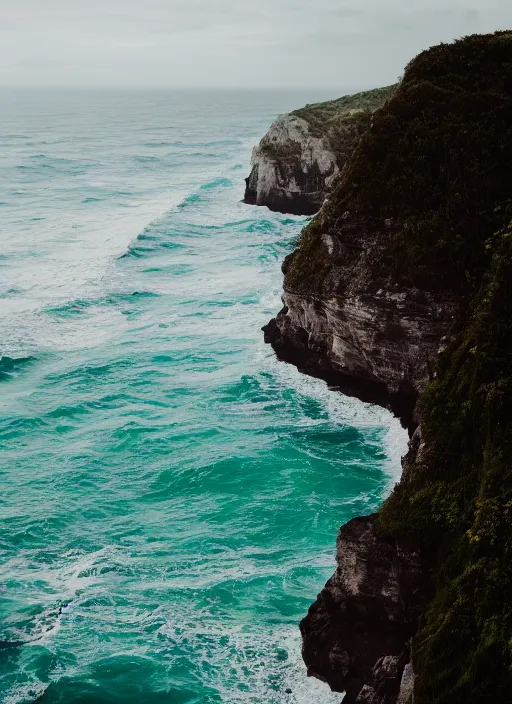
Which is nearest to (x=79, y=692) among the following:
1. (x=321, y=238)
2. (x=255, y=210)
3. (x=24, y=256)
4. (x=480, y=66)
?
(x=321, y=238)

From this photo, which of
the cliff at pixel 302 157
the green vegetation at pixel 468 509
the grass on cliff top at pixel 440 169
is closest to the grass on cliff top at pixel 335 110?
the cliff at pixel 302 157

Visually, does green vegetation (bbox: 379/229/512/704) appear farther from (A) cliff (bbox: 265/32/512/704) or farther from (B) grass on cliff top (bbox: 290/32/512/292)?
(B) grass on cliff top (bbox: 290/32/512/292)

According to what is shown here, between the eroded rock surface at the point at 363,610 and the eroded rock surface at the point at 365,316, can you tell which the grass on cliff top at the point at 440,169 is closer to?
the eroded rock surface at the point at 365,316

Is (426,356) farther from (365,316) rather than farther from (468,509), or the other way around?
(468,509)

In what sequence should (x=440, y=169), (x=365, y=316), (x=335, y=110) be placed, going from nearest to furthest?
1. (x=440, y=169)
2. (x=365, y=316)
3. (x=335, y=110)

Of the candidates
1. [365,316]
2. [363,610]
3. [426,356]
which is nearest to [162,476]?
[365,316]

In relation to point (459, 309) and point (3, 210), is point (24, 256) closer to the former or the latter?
point (3, 210)
